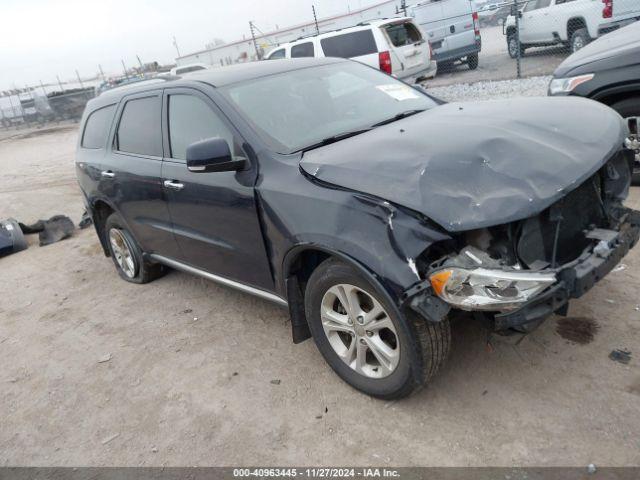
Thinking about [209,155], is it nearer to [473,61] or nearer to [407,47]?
[407,47]

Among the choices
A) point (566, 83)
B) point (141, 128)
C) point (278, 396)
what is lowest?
point (278, 396)

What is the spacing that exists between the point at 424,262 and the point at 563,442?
Result: 1.05 meters

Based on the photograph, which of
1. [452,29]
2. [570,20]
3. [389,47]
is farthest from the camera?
[452,29]

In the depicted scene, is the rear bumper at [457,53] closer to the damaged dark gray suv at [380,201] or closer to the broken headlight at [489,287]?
the damaged dark gray suv at [380,201]

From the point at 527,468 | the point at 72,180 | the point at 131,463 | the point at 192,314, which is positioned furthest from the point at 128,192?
the point at 72,180

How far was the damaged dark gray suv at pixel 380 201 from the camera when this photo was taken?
2.38 metres

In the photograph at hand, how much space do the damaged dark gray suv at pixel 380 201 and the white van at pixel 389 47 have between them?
771 cm

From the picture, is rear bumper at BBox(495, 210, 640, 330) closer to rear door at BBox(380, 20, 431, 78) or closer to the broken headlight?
the broken headlight

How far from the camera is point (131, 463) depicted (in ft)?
9.32

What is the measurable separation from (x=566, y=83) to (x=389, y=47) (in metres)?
7.05

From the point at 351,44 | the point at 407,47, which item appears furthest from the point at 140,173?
the point at 407,47

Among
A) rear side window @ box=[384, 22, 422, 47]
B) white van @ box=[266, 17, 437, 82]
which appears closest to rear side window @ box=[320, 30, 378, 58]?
white van @ box=[266, 17, 437, 82]

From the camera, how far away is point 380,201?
2.52 metres

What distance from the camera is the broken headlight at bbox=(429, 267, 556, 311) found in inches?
91.0
